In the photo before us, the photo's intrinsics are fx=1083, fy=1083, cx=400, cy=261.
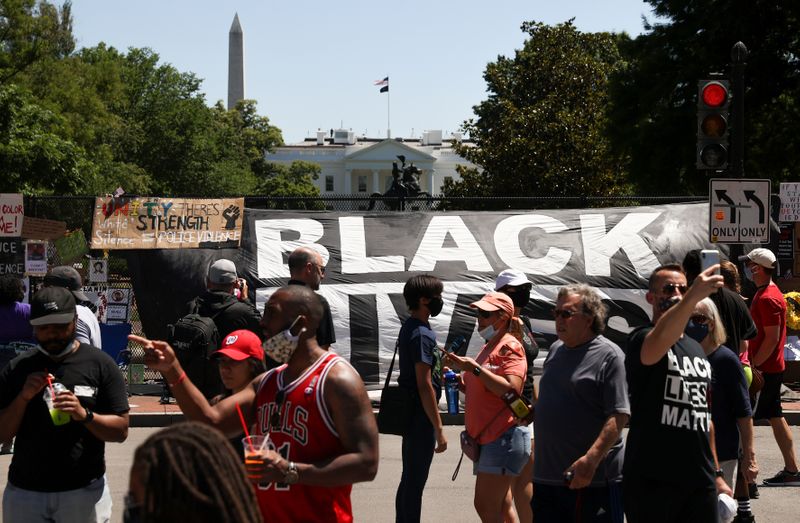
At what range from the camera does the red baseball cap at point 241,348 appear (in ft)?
15.5

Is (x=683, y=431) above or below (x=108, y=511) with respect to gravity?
above

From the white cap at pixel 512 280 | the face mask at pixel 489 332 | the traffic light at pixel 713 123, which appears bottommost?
the face mask at pixel 489 332

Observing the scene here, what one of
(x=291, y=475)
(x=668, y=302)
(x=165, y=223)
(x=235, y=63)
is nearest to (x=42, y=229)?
(x=165, y=223)

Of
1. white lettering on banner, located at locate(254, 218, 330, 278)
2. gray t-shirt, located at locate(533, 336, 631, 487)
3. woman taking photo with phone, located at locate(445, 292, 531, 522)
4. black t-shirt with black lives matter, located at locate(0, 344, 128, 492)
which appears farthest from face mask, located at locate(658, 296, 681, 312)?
white lettering on banner, located at locate(254, 218, 330, 278)

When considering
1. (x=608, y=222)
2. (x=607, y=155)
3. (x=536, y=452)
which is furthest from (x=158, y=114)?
(x=536, y=452)

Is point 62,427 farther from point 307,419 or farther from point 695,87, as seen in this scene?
point 695,87

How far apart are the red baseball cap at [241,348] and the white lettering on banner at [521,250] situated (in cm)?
889

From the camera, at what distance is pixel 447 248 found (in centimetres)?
1362

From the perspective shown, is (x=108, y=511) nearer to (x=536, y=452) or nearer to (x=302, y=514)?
(x=302, y=514)

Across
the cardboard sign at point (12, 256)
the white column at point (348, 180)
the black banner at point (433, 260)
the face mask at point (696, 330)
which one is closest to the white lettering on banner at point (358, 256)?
the black banner at point (433, 260)

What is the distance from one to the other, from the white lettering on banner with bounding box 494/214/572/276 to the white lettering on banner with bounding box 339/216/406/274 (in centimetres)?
130

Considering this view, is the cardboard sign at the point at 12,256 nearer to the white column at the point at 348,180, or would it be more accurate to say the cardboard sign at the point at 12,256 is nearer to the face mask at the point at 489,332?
the face mask at the point at 489,332

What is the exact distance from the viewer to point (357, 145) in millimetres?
152250

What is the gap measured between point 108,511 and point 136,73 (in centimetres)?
6566
